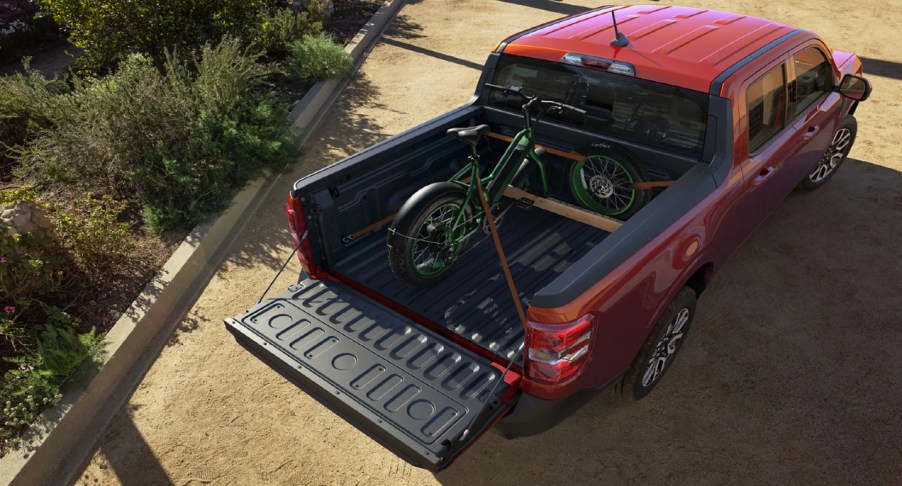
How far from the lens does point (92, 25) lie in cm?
721

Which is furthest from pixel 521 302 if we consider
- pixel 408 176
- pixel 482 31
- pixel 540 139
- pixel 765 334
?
pixel 482 31

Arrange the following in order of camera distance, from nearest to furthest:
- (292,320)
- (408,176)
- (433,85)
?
(292,320) < (408,176) < (433,85)

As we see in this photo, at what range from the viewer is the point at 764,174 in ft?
13.4

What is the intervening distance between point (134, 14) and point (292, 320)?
607 centimetres

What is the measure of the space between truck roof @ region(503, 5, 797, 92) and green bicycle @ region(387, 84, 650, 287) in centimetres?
43

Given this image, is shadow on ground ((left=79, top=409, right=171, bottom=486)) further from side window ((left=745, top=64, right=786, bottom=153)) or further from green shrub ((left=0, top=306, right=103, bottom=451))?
side window ((left=745, top=64, right=786, bottom=153))

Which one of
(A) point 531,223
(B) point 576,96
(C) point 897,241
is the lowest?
(C) point 897,241

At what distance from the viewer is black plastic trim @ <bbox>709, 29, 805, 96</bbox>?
361 cm

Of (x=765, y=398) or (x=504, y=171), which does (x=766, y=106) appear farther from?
(x=765, y=398)

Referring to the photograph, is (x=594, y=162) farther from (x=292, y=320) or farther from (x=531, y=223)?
(x=292, y=320)

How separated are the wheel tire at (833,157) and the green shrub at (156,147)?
5.62 meters

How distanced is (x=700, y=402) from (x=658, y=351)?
1.77 feet

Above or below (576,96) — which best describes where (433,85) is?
below

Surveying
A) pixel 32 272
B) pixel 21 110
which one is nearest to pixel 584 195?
pixel 32 272
